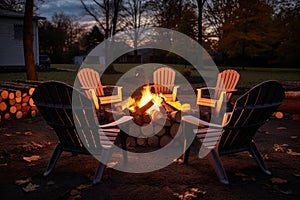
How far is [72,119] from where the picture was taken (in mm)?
3014

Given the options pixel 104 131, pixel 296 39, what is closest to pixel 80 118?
pixel 104 131

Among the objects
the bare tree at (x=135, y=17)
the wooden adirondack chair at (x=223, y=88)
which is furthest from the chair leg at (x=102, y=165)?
the bare tree at (x=135, y=17)

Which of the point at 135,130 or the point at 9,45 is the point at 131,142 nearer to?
the point at 135,130

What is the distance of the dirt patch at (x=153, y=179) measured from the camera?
2.75 metres

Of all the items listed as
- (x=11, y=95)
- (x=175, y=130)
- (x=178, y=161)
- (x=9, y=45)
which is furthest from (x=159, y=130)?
(x=9, y=45)

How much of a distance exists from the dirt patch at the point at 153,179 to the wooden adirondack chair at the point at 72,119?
22 centimetres

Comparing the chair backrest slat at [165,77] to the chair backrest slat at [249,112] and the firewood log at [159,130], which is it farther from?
the chair backrest slat at [249,112]

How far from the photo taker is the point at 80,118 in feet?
9.88

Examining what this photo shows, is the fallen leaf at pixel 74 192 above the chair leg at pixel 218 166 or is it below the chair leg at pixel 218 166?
below

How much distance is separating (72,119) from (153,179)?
1000 millimetres

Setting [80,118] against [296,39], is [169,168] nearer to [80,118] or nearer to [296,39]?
[80,118]

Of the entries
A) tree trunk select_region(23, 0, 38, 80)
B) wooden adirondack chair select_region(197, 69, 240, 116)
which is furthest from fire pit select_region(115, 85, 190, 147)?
tree trunk select_region(23, 0, 38, 80)

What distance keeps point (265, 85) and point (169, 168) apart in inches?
52.8

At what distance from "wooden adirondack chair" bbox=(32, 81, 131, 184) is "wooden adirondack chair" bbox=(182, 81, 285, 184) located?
1.04 metres
